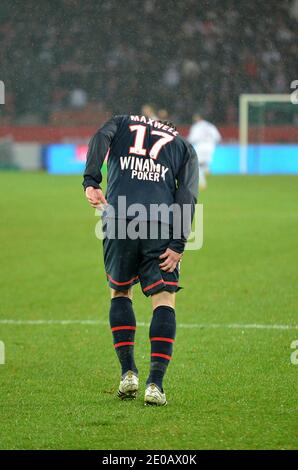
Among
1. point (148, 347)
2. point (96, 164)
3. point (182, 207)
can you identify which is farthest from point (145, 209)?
point (148, 347)

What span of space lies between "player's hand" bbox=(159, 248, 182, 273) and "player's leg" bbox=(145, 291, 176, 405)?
0.50 ft

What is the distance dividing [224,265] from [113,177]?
256 inches

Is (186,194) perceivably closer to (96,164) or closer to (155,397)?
(96,164)

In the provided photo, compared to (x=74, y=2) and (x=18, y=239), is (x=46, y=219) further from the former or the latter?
(x=74, y=2)

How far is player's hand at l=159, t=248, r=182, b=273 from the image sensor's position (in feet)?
18.7

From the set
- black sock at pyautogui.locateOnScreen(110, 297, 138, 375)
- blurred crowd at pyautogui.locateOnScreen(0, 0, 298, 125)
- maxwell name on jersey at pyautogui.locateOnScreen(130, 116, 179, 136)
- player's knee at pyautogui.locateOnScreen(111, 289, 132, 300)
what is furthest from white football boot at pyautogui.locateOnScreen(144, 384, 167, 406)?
blurred crowd at pyautogui.locateOnScreen(0, 0, 298, 125)

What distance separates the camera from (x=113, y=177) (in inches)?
229

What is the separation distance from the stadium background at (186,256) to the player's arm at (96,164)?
1.19 m

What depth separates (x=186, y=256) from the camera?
13.1 metres

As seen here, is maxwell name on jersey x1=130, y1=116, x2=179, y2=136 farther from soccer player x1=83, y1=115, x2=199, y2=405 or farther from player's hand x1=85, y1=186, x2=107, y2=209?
player's hand x1=85, y1=186, x2=107, y2=209

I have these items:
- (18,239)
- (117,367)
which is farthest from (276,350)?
(18,239)

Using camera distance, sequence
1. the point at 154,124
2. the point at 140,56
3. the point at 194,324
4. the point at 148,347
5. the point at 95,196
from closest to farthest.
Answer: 1. the point at 95,196
2. the point at 154,124
3. the point at 148,347
4. the point at 194,324
5. the point at 140,56

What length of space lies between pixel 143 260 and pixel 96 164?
63 centimetres

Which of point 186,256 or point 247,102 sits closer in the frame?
point 186,256
